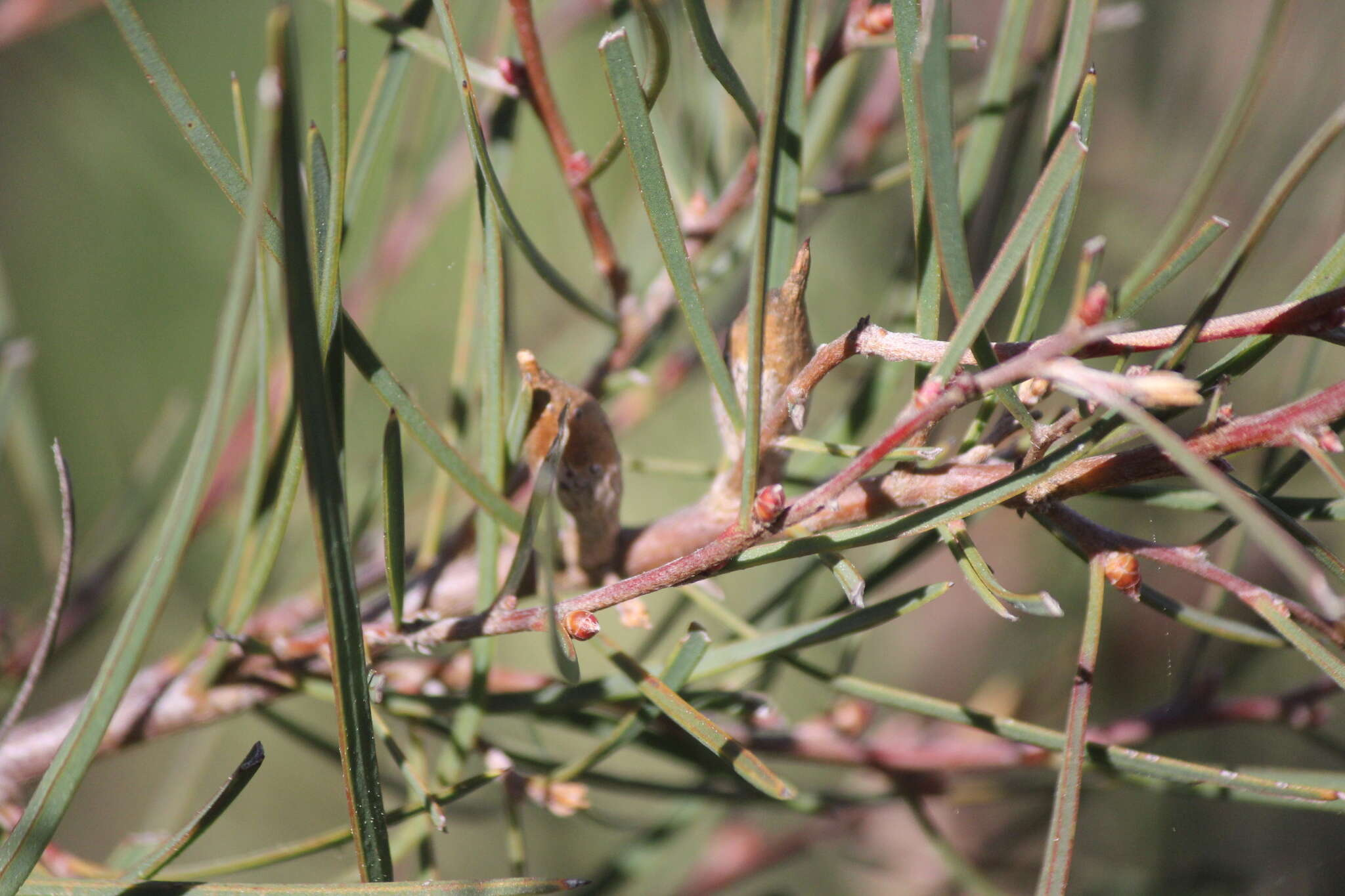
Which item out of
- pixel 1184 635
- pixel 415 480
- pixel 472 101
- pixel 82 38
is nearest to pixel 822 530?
pixel 472 101

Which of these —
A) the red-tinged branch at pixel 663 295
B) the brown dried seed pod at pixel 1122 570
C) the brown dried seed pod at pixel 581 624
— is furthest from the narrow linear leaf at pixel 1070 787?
the red-tinged branch at pixel 663 295

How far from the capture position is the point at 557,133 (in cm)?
32

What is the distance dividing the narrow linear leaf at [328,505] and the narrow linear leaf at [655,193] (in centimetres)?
7

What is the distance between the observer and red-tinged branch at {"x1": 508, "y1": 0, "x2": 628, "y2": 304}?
11.3 inches

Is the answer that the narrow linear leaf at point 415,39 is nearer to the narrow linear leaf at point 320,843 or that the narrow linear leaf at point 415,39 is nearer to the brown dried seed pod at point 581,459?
the brown dried seed pod at point 581,459

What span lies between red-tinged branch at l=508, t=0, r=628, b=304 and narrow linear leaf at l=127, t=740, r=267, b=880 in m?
0.20

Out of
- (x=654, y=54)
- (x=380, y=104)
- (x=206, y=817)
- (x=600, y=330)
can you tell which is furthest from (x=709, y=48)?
(x=600, y=330)

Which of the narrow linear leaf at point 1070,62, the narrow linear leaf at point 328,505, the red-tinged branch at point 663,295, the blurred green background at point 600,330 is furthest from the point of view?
the blurred green background at point 600,330

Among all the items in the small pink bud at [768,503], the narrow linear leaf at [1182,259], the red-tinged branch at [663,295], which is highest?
the red-tinged branch at [663,295]

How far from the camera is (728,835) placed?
0.64m

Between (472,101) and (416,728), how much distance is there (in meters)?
0.22

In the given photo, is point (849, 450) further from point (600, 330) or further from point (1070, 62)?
point (600, 330)

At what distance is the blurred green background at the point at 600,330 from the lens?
0.58 m

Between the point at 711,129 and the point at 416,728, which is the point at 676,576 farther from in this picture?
the point at 711,129
